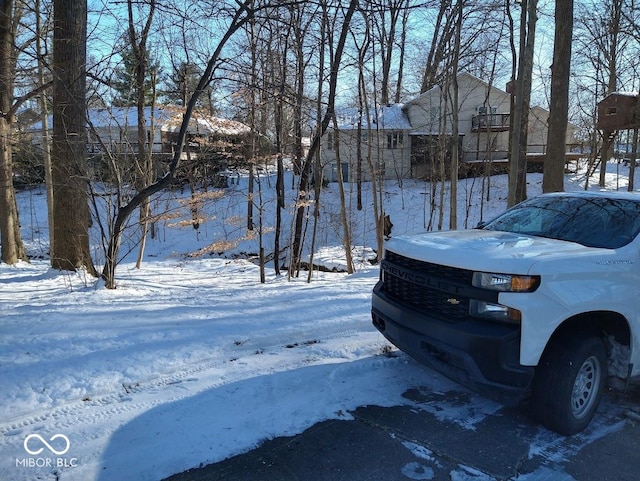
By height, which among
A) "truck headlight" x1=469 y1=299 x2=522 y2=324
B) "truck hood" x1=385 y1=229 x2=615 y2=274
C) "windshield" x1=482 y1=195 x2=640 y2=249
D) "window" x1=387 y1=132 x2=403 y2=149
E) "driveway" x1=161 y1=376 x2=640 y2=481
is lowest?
"driveway" x1=161 y1=376 x2=640 y2=481

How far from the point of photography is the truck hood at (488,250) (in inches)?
125

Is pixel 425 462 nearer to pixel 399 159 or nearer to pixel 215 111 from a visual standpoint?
pixel 215 111

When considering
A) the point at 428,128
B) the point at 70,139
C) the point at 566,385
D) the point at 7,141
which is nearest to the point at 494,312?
the point at 566,385

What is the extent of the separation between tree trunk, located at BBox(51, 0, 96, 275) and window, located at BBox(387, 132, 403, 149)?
87.0 feet

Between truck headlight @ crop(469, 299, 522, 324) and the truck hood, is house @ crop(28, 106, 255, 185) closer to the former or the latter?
the truck hood

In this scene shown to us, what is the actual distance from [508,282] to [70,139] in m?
7.52

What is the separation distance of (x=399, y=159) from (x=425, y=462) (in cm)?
3220

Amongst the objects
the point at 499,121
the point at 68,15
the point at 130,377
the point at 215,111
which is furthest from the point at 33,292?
the point at 499,121

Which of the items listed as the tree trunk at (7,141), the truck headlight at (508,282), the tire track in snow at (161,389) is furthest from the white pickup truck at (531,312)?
the tree trunk at (7,141)

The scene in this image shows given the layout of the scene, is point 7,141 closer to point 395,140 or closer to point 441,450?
point 441,450

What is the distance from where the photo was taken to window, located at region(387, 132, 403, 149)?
1298 inches

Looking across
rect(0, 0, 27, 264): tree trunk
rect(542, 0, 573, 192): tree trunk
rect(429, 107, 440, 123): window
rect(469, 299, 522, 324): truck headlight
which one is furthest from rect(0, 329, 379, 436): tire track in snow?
rect(429, 107, 440, 123): window

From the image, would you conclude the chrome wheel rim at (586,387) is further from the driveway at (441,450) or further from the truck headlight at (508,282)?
the truck headlight at (508,282)

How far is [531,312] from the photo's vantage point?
→ 3064 mm
